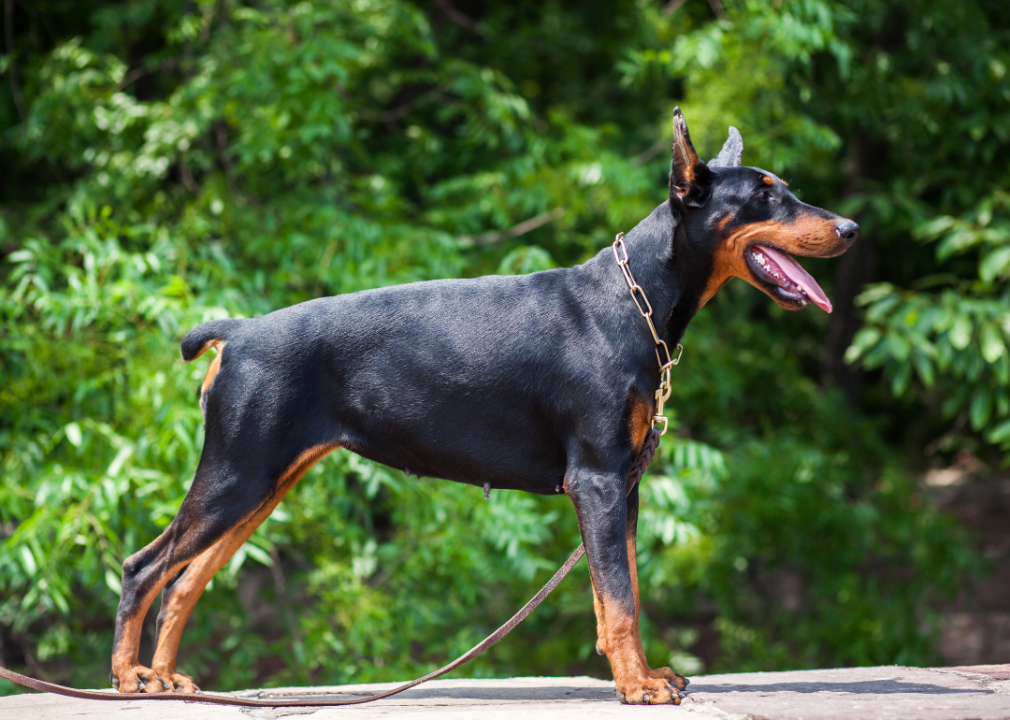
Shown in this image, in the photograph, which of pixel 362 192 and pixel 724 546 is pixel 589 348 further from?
pixel 724 546

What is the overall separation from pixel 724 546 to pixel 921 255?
392 centimetres

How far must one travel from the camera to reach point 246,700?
3.25m

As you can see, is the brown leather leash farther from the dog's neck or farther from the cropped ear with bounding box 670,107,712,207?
the cropped ear with bounding box 670,107,712,207

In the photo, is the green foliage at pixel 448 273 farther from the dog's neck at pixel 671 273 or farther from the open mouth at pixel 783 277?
the open mouth at pixel 783 277

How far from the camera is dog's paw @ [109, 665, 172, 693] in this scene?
3299 mm

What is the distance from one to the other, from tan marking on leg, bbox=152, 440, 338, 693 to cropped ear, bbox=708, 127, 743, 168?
5.89 feet

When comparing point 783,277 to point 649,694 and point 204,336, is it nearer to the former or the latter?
point 649,694

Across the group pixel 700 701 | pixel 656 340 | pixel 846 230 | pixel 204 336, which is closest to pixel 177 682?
pixel 204 336

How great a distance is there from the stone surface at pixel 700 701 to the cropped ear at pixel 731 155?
1.91m

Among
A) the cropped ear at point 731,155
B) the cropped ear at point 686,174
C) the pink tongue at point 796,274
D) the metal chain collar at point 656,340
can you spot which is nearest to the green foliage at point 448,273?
the cropped ear at point 731,155

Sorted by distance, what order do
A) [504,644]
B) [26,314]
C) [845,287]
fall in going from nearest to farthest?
1. [26,314]
2. [504,644]
3. [845,287]

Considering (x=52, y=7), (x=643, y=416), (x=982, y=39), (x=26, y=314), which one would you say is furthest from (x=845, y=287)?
(x=52, y=7)

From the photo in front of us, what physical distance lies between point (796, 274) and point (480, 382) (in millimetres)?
1151

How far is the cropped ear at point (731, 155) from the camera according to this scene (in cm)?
357
